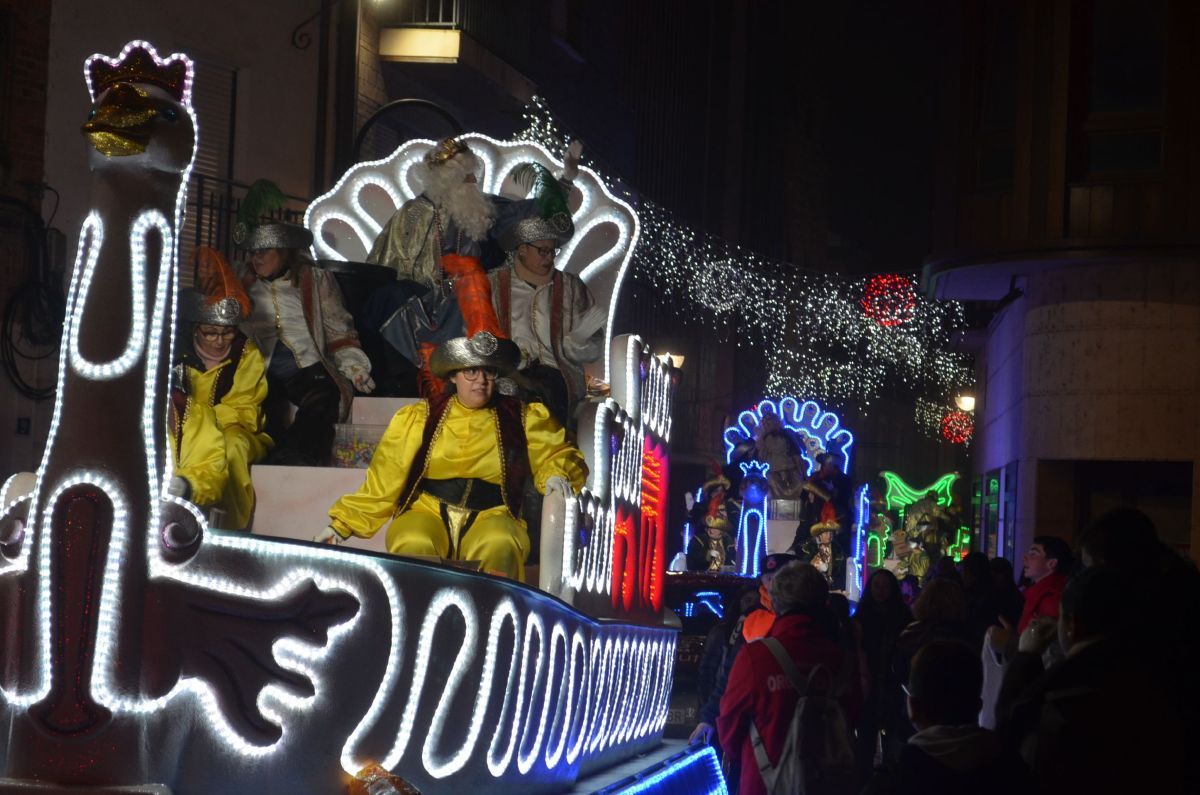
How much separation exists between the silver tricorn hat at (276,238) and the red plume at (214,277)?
0.38 m

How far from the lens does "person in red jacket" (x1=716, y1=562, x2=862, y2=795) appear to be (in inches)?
296

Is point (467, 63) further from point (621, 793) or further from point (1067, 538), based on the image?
point (621, 793)

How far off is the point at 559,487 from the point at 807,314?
136 ft

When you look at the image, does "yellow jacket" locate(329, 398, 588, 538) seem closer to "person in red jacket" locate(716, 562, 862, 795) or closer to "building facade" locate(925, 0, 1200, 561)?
"person in red jacket" locate(716, 562, 862, 795)

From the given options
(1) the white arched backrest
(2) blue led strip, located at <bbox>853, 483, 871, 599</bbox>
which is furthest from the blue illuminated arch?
(1) the white arched backrest

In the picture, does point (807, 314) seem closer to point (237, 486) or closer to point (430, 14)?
point (430, 14)

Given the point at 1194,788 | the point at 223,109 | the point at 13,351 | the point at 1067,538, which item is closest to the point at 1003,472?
the point at 1067,538

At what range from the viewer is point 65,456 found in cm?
494

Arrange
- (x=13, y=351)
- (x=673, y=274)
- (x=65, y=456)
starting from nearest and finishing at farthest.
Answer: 1. (x=65, y=456)
2. (x=13, y=351)
3. (x=673, y=274)

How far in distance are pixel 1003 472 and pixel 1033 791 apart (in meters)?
18.3

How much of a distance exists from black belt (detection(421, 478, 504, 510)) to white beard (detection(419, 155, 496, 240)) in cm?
350

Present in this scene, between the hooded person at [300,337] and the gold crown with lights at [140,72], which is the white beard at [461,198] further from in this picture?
the gold crown with lights at [140,72]

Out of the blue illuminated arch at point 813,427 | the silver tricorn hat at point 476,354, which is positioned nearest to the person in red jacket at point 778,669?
the silver tricorn hat at point 476,354

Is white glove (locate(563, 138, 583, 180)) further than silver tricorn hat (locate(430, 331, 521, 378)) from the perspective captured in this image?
Yes
